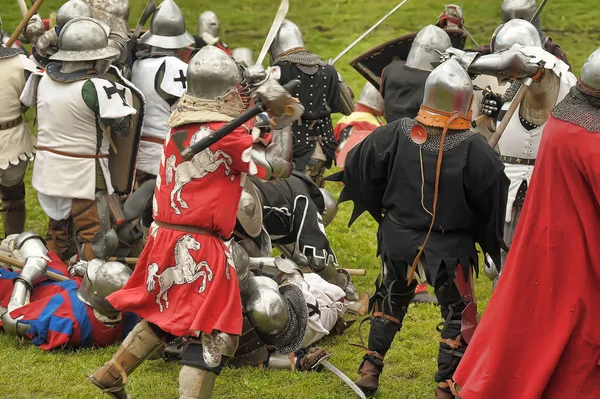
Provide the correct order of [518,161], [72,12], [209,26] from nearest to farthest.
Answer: [518,161] → [72,12] → [209,26]

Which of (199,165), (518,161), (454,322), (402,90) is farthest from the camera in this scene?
(402,90)

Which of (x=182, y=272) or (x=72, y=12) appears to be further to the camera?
(x=72, y=12)

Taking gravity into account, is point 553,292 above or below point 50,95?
above

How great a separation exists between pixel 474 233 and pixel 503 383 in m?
1.05

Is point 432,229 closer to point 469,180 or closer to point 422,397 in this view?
point 469,180

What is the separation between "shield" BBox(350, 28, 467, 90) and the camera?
25.2ft

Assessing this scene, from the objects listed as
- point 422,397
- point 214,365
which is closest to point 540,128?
point 422,397

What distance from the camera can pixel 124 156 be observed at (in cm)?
703

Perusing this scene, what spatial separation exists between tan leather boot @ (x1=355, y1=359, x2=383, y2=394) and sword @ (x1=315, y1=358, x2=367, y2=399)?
4 centimetres

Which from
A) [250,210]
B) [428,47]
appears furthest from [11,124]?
[428,47]

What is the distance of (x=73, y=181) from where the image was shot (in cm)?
675

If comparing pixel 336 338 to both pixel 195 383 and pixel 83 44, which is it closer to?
pixel 195 383

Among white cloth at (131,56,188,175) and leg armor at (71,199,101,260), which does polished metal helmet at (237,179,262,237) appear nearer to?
leg armor at (71,199,101,260)

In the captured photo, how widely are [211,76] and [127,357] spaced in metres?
1.35
